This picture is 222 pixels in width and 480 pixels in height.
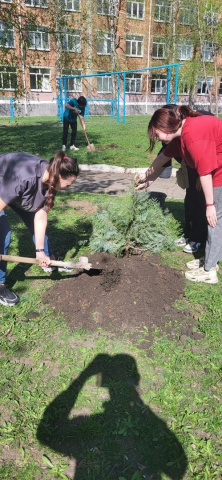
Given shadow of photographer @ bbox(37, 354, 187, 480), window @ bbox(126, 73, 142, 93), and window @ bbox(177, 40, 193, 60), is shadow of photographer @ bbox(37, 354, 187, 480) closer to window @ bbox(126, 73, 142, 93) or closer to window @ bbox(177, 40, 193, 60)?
window @ bbox(126, 73, 142, 93)

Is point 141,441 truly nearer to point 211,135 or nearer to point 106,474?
point 106,474

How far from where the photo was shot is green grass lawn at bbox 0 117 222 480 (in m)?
1.94

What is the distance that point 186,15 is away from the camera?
30438 mm

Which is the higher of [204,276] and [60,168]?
[60,168]

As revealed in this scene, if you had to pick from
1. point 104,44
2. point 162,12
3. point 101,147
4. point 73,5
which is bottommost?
point 101,147

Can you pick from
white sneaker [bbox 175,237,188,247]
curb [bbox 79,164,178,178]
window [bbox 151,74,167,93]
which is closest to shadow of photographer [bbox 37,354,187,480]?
white sneaker [bbox 175,237,188,247]

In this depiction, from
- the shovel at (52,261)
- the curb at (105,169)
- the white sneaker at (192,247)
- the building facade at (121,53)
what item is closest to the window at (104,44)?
the building facade at (121,53)

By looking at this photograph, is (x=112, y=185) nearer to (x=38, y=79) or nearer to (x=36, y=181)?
(x=36, y=181)

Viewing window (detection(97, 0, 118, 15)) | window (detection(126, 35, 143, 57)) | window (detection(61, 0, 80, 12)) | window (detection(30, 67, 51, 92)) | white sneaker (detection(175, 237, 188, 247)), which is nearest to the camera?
white sneaker (detection(175, 237, 188, 247))

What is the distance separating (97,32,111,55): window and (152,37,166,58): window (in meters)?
4.80

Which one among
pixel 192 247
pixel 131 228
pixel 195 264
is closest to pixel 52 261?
pixel 131 228

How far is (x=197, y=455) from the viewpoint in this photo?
1975 mm

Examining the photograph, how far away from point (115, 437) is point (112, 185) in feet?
19.4

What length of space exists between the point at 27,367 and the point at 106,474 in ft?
3.19
